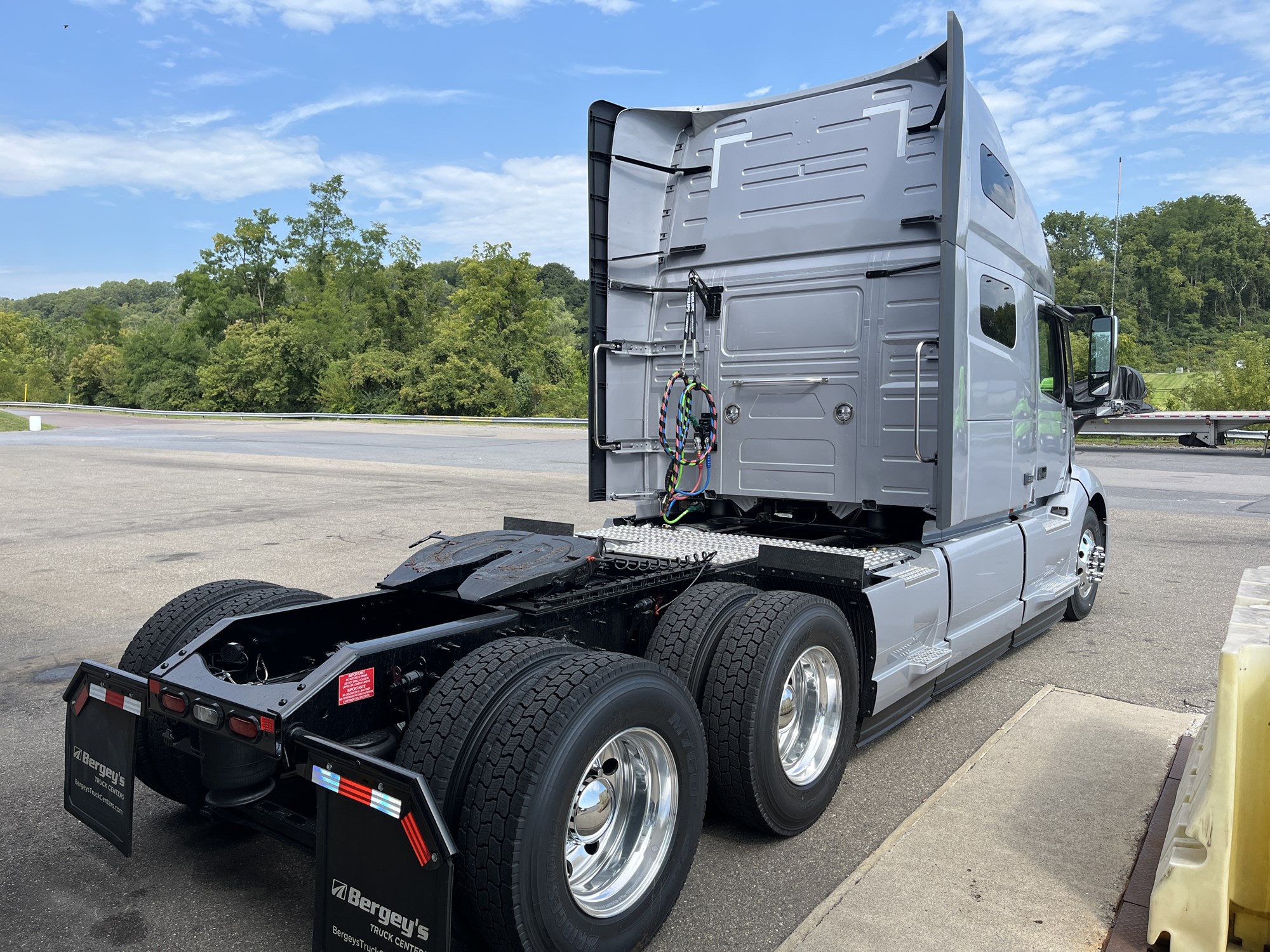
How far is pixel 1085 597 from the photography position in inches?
269

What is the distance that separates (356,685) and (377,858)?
0.59 metres

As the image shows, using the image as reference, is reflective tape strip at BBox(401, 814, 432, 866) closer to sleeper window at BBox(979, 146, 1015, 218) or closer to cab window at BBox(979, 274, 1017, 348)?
cab window at BBox(979, 274, 1017, 348)

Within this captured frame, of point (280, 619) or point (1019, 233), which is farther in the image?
point (1019, 233)

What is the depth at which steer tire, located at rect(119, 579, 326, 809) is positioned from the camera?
3.31 metres

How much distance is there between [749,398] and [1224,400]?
27.8m

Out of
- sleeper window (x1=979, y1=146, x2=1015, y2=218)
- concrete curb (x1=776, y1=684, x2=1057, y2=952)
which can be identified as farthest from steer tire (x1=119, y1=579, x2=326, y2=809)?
sleeper window (x1=979, y1=146, x2=1015, y2=218)

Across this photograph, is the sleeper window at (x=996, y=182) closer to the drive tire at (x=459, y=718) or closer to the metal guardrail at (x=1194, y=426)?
the drive tire at (x=459, y=718)

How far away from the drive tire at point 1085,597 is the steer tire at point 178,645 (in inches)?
210

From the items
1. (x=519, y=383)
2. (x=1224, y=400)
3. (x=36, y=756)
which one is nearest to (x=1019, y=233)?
(x=36, y=756)

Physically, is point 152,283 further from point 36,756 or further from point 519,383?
point 36,756

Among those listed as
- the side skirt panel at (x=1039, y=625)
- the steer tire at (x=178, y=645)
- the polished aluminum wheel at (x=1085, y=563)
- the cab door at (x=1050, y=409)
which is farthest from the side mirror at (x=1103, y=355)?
the steer tire at (x=178, y=645)

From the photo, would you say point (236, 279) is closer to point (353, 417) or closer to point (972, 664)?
point (353, 417)

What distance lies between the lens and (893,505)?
202 inches

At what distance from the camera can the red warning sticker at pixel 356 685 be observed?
2.67 meters
